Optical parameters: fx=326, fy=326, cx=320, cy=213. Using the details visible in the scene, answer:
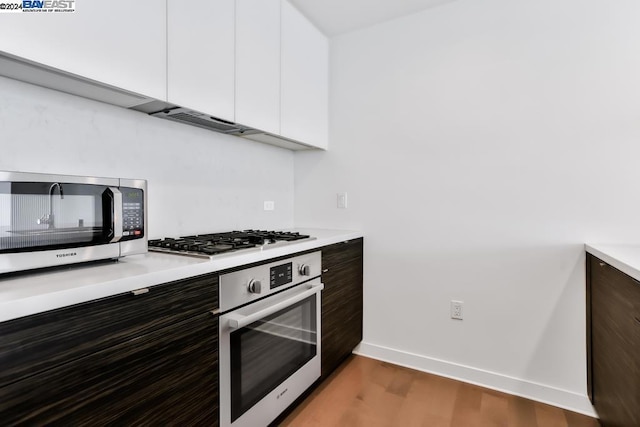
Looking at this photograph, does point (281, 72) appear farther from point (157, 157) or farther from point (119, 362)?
point (119, 362)

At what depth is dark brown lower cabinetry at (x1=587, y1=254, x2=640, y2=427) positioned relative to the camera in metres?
1.14

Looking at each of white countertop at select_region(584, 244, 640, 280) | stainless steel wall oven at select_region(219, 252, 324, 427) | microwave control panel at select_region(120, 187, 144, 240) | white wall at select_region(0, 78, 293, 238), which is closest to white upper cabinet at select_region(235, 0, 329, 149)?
white wall at select_region(0, 78, 293, 238)

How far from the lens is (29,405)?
2.37ft

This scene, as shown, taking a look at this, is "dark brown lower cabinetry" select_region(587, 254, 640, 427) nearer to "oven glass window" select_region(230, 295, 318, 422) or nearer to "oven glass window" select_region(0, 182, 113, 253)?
"oven glass window" select_region(230, 295, 318, 422)

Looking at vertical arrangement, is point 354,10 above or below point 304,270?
above

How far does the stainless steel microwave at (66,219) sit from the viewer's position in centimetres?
83

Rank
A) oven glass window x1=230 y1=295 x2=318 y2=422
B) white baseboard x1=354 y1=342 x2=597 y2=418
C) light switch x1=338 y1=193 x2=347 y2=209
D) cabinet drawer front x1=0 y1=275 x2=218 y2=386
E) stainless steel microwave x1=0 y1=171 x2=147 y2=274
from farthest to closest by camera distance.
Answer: light switch x1=338 y1=193 x2=347 y2=209 < white baseboard x1=354 y1=342 x2=597 y2=418 < oven glass window x1=230 y1=295 x2=318 y2=422 < stainless steel microwave x1=0 y1=171 x2=147 y2=274 < cabinet drawer front x1=0 y1=275 x2=218 y2=386

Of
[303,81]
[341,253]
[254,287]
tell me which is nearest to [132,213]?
[254,287]

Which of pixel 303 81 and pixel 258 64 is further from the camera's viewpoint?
pixel 303 81

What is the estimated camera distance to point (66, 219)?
969 mm

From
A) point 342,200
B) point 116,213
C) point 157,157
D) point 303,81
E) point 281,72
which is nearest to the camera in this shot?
point 116,213

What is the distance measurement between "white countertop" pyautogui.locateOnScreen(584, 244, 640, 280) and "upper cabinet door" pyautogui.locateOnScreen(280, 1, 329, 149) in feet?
5.57

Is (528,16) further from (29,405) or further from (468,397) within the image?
(29,405)

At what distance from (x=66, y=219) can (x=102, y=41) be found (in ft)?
2.02
